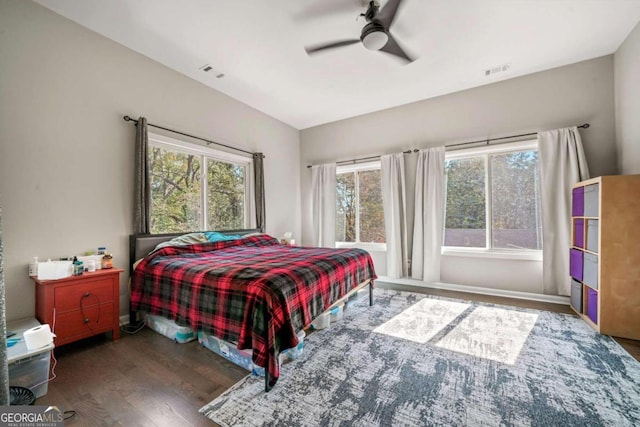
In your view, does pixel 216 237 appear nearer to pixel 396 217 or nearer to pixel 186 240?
pixel 186 240

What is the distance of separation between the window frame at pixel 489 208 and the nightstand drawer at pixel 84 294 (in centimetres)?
423

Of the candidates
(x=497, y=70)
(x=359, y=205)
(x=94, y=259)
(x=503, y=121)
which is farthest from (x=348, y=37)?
(x=94, y=259)

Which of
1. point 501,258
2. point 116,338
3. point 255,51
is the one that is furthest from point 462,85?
point 116,338

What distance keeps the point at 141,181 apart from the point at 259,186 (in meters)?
1.83

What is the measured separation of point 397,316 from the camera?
118 inches

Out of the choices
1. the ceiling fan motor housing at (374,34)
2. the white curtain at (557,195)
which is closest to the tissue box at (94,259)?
the ceiling fan motor housing at (374,34)

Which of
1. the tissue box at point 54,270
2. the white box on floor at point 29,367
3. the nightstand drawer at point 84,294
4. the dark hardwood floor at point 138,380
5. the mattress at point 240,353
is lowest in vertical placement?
the dark hardwood floor at point 138,380

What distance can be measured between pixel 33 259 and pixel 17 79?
5.13 feet

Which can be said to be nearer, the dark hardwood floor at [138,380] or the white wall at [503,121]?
the dark hardwood floor at [138,380]

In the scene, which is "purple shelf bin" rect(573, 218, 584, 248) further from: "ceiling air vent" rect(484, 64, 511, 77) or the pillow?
the pillow

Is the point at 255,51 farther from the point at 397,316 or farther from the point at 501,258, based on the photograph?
the point at 501,258

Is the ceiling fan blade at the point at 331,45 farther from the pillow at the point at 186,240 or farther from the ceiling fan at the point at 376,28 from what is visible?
the pillow at the point at 186,240

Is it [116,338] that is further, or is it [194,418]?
[116,338]

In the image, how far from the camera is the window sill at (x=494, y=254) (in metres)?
3.56
